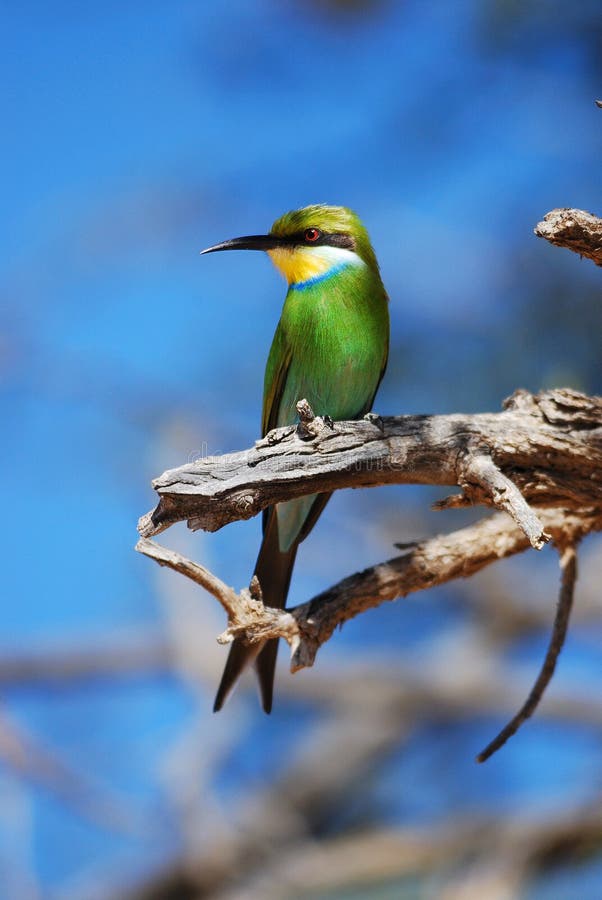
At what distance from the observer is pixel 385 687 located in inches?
188

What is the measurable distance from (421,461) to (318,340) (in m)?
0.82

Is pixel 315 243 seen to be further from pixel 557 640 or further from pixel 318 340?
pixel 557 640

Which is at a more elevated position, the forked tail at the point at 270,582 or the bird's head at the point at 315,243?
the bird's head at the point at 315,243

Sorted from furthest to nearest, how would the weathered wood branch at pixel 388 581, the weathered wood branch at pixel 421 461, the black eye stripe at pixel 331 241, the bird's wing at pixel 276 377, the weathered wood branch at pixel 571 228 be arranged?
the black eye stripe at pixel 331 241 < the bird's wing at pixel 276 377 < the weathered wood branch at pixel 388 581 < the weathered wood branch at pixel 421 461 < the weathered wood branch at pixel 571 228

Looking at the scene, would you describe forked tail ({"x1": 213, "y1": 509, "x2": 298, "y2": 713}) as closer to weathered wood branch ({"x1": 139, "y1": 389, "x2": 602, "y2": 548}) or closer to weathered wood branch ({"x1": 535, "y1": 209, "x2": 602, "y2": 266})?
weathered wood branch ({"x1": 139, "y1": 389, "x2": 602, "y2": 548})

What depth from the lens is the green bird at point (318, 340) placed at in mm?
2711

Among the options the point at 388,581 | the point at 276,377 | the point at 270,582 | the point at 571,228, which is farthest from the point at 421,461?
the point at 276,377

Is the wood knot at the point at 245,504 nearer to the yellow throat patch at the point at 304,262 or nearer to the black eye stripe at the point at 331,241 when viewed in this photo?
the yellow throat patch at the point at 304,262

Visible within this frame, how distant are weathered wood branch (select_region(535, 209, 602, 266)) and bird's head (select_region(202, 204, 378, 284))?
1.25 meters

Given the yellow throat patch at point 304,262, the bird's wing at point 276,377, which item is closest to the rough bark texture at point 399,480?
the bird's wing at point 276,377

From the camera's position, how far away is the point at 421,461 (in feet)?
6.79

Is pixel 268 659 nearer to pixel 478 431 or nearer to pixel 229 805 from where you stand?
pixel 478 431

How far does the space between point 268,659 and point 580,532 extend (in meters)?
0.79

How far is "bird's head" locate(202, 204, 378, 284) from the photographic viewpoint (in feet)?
9.66
